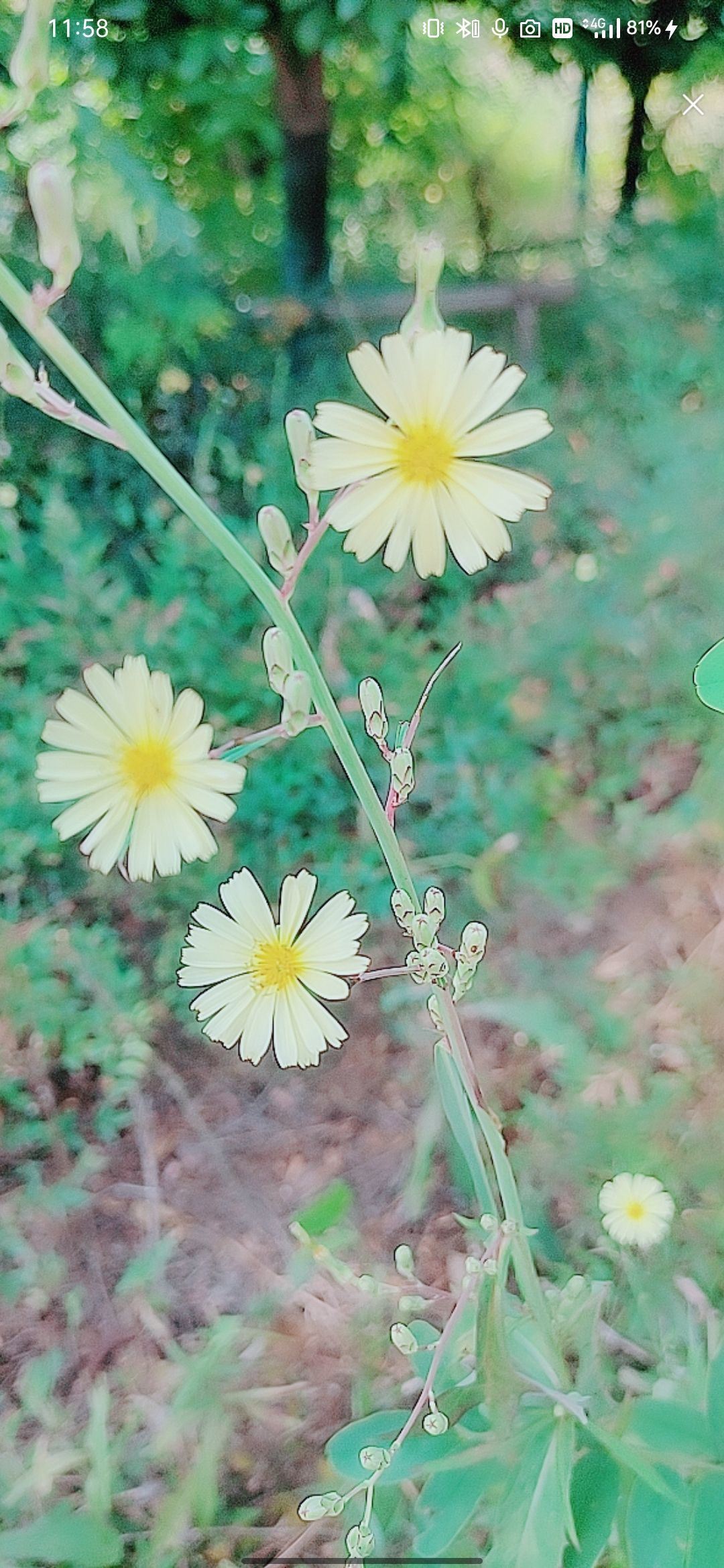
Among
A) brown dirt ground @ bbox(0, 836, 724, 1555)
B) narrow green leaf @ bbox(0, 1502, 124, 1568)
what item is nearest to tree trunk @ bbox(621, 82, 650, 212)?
brown dirt ground @ bbox(0, 836, 724, 1555)

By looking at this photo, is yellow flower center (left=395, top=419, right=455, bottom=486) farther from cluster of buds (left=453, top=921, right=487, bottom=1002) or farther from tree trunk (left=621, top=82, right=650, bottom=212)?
tree trunk (left=621, top=82, right=650, bottom=212)

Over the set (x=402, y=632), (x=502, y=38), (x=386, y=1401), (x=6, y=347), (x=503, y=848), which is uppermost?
(x=502, y=38)

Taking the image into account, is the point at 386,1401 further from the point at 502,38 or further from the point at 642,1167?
the point at 502,38

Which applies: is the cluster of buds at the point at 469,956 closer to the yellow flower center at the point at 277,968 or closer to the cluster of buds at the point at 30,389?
the yellow flower center at the point at 277,968

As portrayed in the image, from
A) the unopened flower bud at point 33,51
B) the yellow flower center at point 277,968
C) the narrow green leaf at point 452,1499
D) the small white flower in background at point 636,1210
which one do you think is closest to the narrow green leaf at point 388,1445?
the narrow green leaf at point 452,1499

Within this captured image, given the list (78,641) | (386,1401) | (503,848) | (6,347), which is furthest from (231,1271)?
(6,347)

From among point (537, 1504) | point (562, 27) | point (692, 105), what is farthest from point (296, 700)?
point (692, 105)

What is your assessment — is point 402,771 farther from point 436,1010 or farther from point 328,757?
point 328,757
